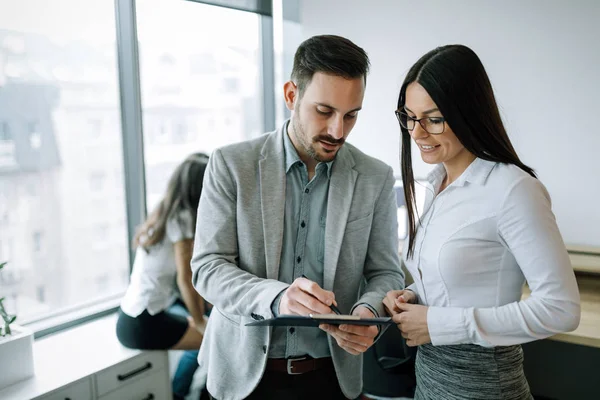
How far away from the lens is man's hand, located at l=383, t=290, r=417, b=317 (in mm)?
1243

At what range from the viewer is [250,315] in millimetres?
1253

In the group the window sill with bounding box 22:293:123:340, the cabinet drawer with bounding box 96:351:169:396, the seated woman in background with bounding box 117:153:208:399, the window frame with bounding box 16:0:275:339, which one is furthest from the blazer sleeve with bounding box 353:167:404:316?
the window sill with bounding box 22:293:123:340

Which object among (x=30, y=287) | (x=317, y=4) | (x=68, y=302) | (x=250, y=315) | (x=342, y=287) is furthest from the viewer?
(x=317, y=4)

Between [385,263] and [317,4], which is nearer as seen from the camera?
[385,263]

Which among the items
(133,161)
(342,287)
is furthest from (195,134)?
(342,287)

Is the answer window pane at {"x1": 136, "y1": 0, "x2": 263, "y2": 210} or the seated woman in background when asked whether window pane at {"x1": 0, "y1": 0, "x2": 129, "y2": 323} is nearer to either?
window pane at {"x1": 136, "y1": 0, "x2": 263, "y2": 210}

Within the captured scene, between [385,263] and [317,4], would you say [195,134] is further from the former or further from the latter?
[385,263]

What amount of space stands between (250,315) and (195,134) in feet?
6.46

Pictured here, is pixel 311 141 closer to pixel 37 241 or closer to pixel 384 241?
pixel 384 241

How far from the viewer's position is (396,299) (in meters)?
1.25

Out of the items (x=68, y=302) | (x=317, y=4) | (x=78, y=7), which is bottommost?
(x=68, y=302)

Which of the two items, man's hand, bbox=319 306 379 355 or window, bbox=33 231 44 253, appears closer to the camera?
man's hand, bbox=319 306 379 355

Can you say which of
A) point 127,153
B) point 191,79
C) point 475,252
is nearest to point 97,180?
point 127,153

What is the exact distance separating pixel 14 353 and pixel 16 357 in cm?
2
